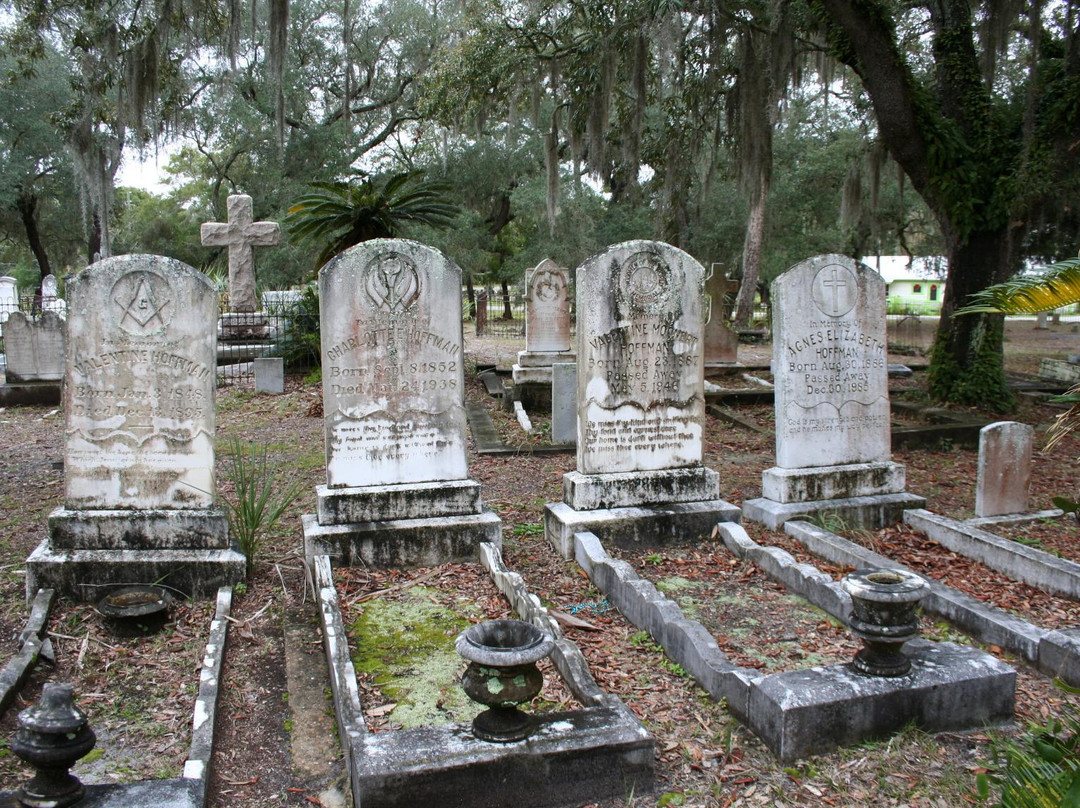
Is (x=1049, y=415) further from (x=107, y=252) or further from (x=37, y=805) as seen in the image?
(x=107, y=252)

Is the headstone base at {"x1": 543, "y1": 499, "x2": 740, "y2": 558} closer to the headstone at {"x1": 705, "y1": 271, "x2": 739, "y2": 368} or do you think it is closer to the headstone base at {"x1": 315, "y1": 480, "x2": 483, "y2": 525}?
the headstone base at {"x1": 315, "y1": 480, "x2": 483, "y2": 525}

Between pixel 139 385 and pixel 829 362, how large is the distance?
478cm

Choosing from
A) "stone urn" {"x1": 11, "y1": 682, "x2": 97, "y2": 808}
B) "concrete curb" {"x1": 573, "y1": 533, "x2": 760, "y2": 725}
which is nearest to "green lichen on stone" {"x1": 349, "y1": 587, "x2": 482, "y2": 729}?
"concrete curb" {"x1": 573, "y1": 533, "x2": 760, "y2": 725}

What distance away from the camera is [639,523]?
601 cm

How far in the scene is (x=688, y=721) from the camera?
3885 mm

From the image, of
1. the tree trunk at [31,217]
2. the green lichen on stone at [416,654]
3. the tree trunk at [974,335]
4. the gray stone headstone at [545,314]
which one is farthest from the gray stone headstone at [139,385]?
the tree trunk at [31,217]

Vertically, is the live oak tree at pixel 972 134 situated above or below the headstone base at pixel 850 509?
above

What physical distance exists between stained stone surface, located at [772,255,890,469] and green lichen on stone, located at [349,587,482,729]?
294 cm

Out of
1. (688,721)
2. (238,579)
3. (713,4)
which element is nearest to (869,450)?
(688,721)

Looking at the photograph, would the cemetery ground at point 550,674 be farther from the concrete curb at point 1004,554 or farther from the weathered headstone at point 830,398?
the weathered headstone at point 830,398

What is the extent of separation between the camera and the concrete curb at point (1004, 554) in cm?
504

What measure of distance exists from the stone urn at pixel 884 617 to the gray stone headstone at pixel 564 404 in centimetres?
600

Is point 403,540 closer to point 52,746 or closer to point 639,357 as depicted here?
point 639,357

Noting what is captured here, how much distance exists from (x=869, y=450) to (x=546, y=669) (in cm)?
366
